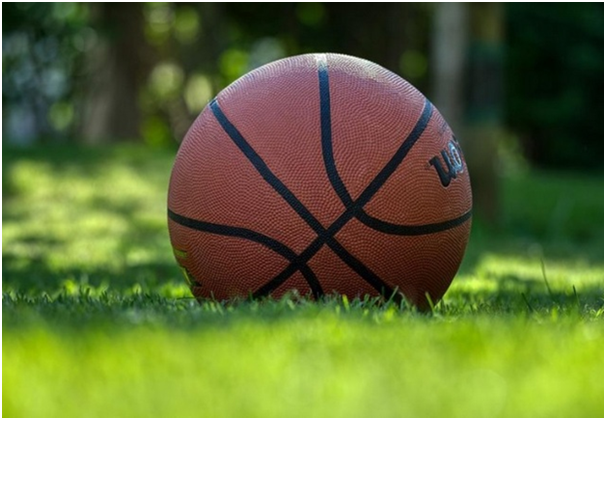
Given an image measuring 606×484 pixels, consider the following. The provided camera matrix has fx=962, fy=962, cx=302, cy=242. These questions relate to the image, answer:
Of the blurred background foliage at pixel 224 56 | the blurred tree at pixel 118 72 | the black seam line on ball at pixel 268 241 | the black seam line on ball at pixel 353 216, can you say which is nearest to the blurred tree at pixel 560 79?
the blurred background foliage at pixel 224 56

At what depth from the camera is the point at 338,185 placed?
3975mm

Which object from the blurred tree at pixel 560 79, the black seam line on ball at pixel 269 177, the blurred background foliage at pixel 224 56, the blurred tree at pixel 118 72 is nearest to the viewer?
the black seam line on ball at pixel 269 177

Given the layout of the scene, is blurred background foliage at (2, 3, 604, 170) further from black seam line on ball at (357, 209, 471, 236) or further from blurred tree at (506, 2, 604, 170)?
black seam line on ball at (357, 209, 471, 236)

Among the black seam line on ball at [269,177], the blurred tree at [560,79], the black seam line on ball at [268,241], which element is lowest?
the blurred tree at [560,79]

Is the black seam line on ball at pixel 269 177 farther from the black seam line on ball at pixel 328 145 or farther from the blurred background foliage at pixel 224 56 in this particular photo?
the blurred background foliage at pixel 224 56

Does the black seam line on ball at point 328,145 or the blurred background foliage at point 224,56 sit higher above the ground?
the black seam line on ball at point 328,145

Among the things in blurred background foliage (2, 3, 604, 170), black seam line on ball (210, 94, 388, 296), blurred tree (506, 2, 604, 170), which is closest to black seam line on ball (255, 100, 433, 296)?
black seam line on ball (210, 94, 388, 296)

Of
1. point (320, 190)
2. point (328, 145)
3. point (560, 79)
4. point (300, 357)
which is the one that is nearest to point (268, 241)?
point (320, 190)

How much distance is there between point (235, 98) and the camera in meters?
4.26

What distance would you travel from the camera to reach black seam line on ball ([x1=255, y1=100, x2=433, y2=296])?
3.97 metres

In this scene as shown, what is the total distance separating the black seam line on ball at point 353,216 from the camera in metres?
3.97

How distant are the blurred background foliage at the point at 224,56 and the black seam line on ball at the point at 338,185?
42.8 feet

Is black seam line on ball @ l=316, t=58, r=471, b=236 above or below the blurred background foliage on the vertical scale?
above

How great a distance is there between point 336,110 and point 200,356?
1.65 metres
